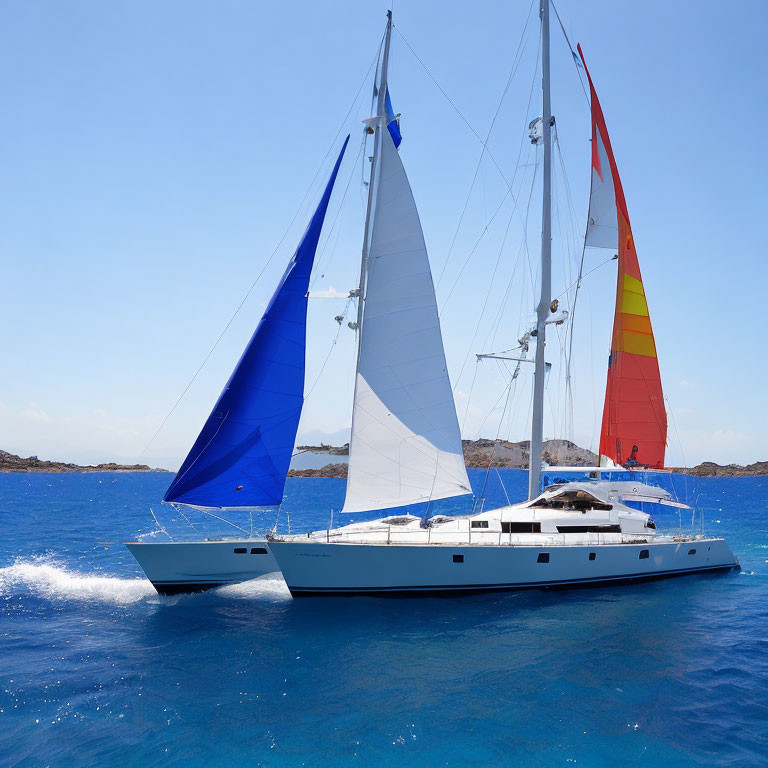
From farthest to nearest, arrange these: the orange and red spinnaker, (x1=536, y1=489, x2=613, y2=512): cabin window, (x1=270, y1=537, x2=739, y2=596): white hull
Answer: the orange and red spinnaker, (x1=536, y1=489, x2=613, y2=512): cabin window, (x1=270, y1=537, x2=739, y2=596): white hull

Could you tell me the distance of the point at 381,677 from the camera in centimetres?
1102

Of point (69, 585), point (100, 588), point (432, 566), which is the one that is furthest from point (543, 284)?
point (69, 585)

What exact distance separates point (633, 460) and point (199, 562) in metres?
15.9

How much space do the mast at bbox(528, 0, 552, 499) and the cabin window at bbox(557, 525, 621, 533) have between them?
6.46 ft

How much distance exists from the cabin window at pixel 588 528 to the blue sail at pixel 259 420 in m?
8.85

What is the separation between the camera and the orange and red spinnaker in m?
21.8

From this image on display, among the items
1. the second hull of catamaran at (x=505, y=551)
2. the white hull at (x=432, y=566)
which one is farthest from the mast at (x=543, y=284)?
the white hull at (x=432, y=566)

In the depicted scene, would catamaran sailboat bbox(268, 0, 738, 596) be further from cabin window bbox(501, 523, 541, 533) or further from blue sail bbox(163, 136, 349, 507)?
blue sail bbox(163, 136, 349, 507)

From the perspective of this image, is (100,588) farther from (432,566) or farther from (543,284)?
(543,284)

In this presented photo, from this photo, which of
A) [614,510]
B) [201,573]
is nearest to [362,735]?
[201,573]

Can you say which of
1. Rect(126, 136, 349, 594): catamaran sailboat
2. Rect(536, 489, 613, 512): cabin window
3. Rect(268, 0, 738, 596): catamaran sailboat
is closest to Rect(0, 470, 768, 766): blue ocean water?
Rect(268, 0, 738, 596): catamaran sailboat

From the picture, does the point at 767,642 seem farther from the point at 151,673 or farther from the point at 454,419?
the point at 151,673

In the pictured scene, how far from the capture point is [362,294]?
17203 millimetres

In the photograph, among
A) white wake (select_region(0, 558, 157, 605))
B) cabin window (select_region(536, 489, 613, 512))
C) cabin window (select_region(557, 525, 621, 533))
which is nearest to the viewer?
white wake (select_region(0, 558, 157, 605))
